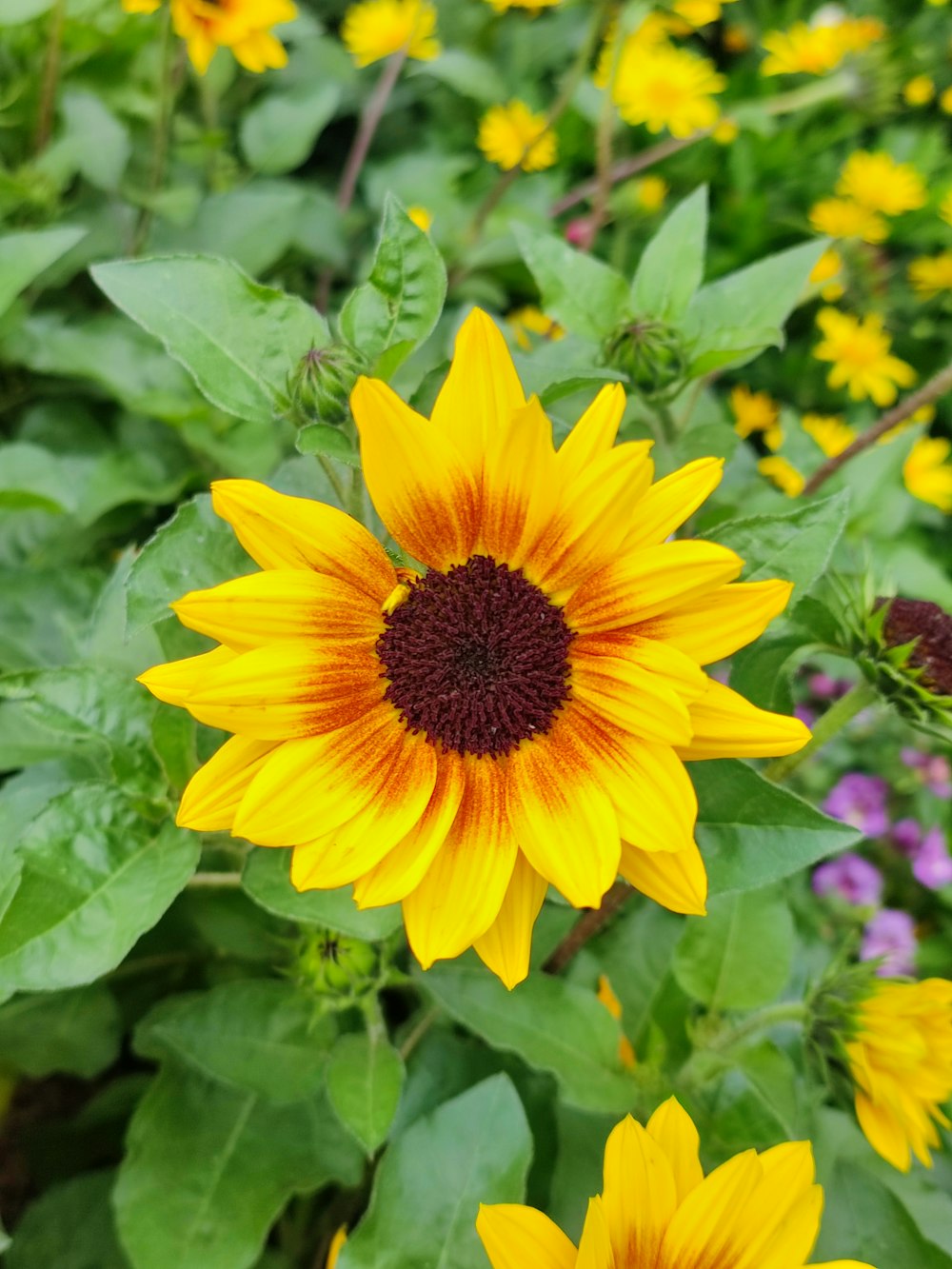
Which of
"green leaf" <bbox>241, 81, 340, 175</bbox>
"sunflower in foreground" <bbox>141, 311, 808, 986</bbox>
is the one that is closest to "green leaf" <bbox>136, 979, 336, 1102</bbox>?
"sunflower in foreground" <bbox>141, 311, 808, 986</bbox>

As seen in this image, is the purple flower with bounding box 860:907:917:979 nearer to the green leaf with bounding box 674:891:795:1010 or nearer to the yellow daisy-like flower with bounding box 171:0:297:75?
the green leaf with bounding box 674:891:795:1010

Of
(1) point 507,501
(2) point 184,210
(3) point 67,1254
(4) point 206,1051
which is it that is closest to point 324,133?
(2) point 184,210

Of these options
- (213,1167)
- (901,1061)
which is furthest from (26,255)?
(901,1061)

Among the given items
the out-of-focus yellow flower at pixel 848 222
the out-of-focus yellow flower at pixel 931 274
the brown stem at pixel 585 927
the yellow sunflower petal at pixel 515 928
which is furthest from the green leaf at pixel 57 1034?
the out-of-focus yellow flower at pixel 931 274

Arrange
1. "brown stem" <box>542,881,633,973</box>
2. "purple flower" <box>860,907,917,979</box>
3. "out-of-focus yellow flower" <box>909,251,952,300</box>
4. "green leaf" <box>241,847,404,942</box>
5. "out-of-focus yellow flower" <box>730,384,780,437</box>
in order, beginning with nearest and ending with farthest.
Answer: "green leaf" <box>241,847,404,942</box>, "brown stem" <box>542,881,633,973</box>, "purple flower" <box>860,907,917,979</box>, "out-of-focus yellow flower" <box>730,384,780,437</box>, "out-of-focus yellow flower" <box>909,251,952,300</box>

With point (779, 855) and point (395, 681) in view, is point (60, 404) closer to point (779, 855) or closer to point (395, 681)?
point (395, 681)
